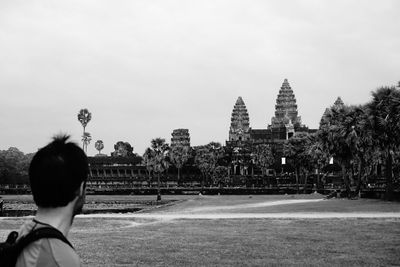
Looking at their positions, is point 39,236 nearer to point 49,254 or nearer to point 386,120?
point 49,254

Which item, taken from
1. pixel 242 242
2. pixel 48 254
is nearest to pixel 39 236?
pixel 48 254

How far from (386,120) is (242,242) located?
29822 millimetres

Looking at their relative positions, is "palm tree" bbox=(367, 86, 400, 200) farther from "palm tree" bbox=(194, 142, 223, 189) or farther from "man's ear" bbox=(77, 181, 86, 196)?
"palm tree" bbox=(194, 142, 223, 189)

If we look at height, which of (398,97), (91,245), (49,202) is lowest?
(91,245)

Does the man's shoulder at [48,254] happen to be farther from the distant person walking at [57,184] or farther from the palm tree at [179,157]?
the palm tree at [179,157]

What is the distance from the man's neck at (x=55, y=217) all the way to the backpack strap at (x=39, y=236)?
177mm

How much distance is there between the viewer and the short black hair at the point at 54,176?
3.98m

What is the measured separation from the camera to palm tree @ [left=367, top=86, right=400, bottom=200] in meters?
46.2

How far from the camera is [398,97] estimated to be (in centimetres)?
4609

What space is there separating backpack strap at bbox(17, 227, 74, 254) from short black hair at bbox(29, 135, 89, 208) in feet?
0.88

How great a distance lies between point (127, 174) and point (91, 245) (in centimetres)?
14583

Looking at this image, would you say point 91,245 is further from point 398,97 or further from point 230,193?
point 230,193

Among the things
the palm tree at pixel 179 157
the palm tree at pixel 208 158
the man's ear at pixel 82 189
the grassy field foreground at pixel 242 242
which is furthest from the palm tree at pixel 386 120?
the palm tree at pixel 179 157

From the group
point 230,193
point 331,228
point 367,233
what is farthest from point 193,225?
point 230,193
